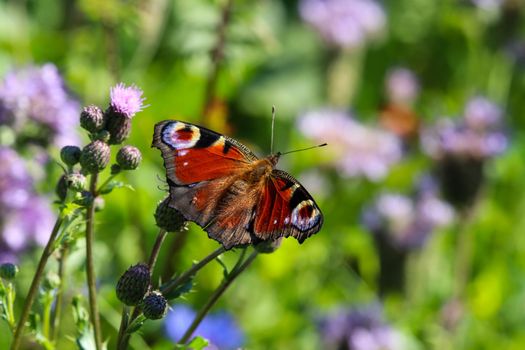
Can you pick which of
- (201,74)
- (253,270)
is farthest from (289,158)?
(253,270)

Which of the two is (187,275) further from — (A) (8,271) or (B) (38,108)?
(B) (38,108)

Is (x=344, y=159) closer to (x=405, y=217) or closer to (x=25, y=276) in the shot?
(x=405, y=217)

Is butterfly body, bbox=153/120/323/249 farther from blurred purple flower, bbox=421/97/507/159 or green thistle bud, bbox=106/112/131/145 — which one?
blurred purple flower, bbox=421/97/507/159

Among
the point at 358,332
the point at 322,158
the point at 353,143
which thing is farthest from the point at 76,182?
the point at 353,143

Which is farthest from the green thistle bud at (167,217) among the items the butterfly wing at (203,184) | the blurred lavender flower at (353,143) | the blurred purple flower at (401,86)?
the blurred purple flower at (401,86)

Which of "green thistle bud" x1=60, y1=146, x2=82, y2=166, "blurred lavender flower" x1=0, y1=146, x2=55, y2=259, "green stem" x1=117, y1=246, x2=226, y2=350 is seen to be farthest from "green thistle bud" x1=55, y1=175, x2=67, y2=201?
"blurred lavender flower" x1=0, y1=146, x2=55, y2=259

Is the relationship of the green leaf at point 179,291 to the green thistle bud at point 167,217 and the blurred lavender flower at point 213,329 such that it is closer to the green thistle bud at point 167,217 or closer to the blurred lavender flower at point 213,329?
the green thistle bud at point 167,217
